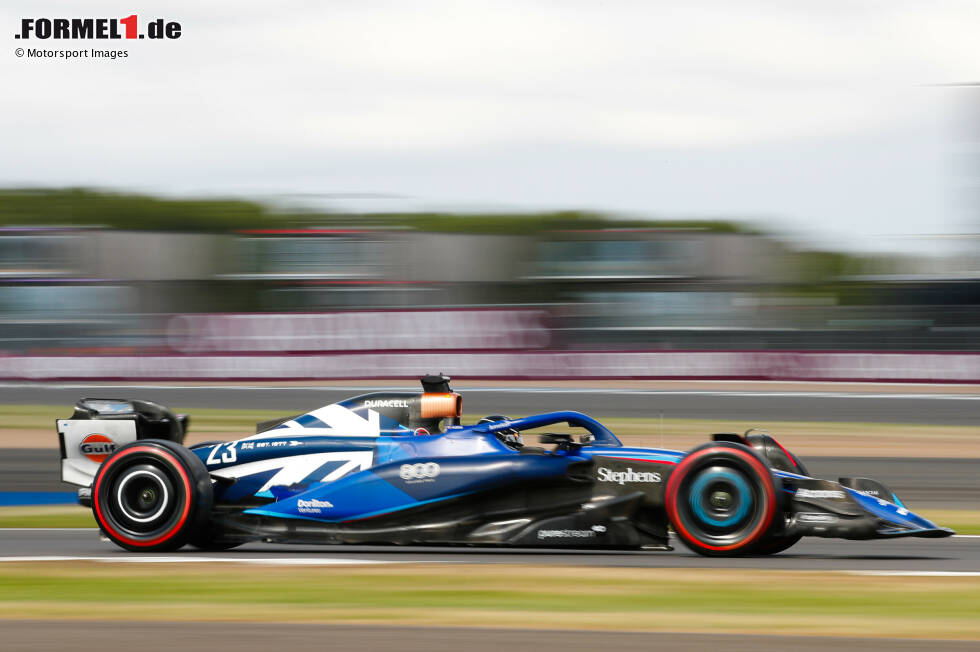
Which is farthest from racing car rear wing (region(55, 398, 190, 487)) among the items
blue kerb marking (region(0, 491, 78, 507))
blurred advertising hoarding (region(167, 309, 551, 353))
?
blurred advertising hoarding (region(167, 309, 551, 353))

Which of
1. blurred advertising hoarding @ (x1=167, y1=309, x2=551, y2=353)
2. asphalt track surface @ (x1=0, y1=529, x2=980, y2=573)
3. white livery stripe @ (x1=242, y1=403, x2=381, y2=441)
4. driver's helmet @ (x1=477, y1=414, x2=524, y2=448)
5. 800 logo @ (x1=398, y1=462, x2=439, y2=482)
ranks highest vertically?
blurred advertising hoarding @ (x1=167, y1=309, x2=551, y2=353)

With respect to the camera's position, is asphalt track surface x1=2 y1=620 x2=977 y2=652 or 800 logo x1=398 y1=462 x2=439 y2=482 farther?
800 logo x1=398 y1=462 x2=439 y2=482

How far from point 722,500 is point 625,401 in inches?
610

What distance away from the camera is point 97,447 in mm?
8289

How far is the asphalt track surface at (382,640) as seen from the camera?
482cm

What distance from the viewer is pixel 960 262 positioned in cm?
3186

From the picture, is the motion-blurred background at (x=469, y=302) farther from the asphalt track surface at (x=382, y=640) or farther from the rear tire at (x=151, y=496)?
the asphalt track surface at (x=382, y=640)

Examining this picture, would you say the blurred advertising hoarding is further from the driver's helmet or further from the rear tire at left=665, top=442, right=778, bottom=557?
the rear tire at left=665, top=442, right=778, bottom=557

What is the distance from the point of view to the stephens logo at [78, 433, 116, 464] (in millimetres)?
8281

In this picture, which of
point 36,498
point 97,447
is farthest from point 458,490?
point 36,498

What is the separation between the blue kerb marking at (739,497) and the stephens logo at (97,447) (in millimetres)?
4017

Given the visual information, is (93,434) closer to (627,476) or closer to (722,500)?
(627,476)

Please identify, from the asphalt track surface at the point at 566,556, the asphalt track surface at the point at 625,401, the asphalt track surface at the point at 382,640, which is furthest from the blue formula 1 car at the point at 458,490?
the asphalt track surface at the point at 625,401

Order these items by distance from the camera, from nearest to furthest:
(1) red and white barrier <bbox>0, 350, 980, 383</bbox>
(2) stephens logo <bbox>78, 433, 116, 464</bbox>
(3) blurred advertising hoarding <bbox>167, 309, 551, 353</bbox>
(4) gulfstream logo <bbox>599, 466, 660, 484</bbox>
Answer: (4) gulfstream logo <bbox>599, 466, 660, 484</bbox>
(2) stephens logo <bbox>78, 433, 116, 464</bbox>
(1) red and white barrier <bbox>0, 350, 980, 383</bbox>
(3) blurred advertising hoarding <bbox>167, 309, 551, 353</bbox>
